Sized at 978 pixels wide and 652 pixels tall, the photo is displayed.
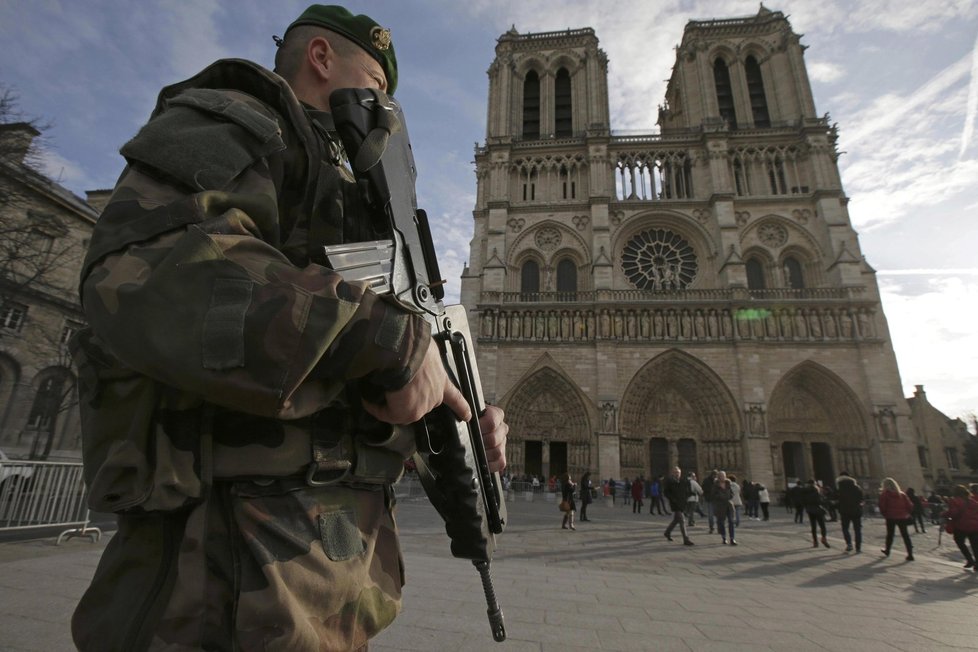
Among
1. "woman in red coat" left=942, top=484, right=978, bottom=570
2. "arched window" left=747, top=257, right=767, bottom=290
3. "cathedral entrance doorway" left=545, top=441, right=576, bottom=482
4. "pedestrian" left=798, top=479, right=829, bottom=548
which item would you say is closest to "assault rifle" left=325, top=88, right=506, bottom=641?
"woman in red coat" left=942, top=484, right=978, bottom=570

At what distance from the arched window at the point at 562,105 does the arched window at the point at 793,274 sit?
13208 millimetres

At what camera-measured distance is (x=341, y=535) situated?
0.86 meters

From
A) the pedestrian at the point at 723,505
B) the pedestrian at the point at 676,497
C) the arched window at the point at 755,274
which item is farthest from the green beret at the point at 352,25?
the arched window at the point at 755,274

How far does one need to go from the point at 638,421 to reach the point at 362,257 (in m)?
21.0

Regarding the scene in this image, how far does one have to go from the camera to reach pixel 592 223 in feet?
75.8

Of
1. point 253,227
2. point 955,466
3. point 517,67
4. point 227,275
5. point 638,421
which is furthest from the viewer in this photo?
point 955,466

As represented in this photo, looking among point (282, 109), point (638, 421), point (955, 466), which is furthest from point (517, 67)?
point (955, 466)

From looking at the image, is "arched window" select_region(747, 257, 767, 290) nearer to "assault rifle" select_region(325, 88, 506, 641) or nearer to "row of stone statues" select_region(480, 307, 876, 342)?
"row of stone statues" select_region(480, 307, 876, 342)

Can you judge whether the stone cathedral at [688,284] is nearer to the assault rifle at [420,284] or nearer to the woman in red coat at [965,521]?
the woman in red coat at [965,521]

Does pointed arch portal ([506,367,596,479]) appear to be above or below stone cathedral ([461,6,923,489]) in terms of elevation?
below

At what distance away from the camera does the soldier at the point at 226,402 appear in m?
0.66

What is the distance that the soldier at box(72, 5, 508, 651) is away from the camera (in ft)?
2.16

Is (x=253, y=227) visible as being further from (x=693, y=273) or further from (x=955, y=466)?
(x=955, y=466)

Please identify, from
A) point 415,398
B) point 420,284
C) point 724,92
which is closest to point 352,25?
point 420,284
